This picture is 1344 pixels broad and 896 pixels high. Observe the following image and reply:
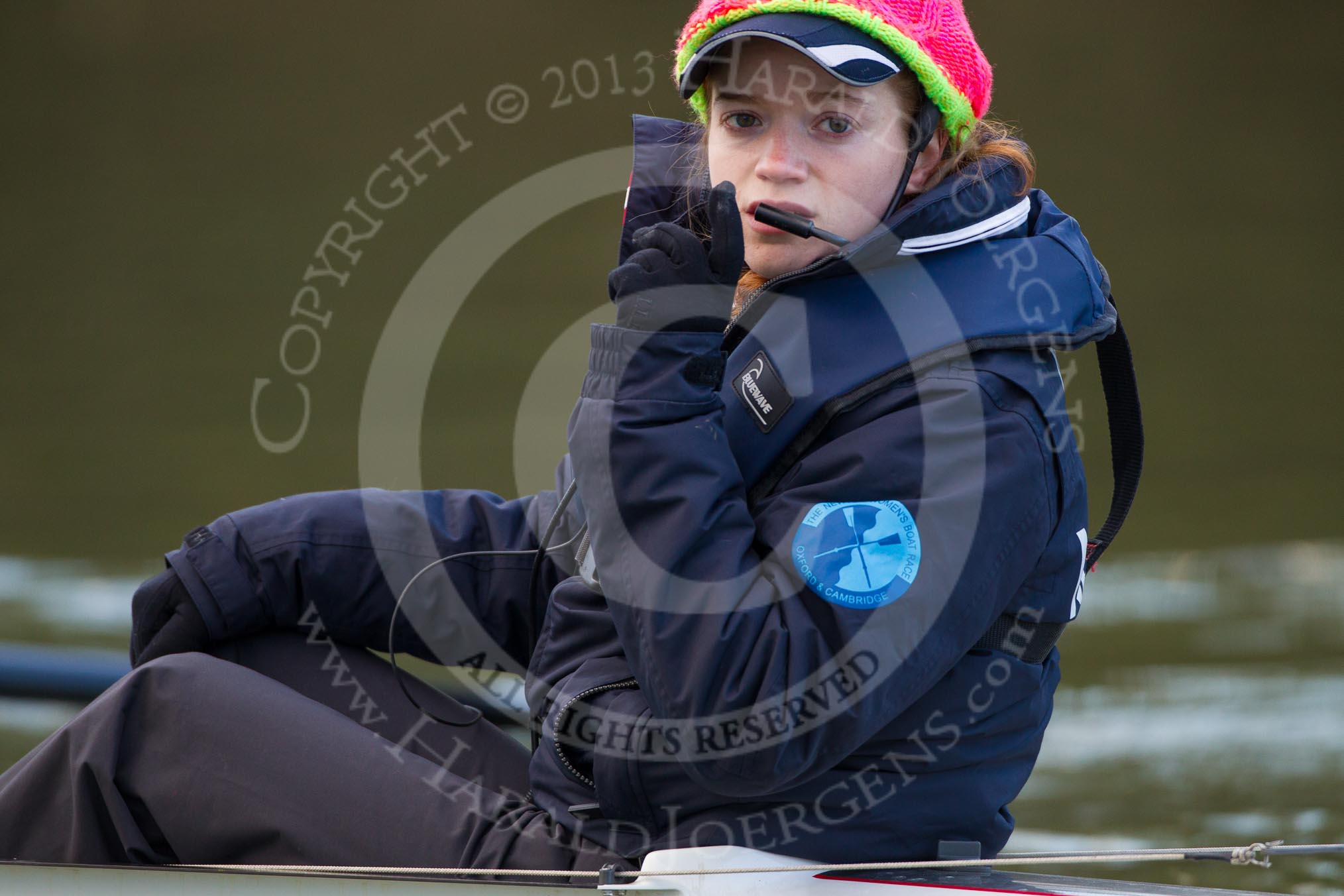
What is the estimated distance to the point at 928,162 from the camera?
1072 millimetres

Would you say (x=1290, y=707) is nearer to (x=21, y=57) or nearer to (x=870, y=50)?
(x=870, y=50)

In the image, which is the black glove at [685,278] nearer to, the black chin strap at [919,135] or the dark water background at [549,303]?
the black chin strap at [919,135]

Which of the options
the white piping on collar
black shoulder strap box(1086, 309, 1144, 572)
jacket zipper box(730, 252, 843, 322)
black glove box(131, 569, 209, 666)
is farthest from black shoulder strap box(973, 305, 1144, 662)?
black glove box(131, 569, 209, 666)

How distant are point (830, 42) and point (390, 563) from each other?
621 millimetres

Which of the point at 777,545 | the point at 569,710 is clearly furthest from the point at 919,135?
the point at 569,710

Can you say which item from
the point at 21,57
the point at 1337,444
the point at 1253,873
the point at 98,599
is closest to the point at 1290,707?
the point at 1253,873

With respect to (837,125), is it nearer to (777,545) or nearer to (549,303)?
(777,545)

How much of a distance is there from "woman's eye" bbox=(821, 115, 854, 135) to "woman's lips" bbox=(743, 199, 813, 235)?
0.06 m

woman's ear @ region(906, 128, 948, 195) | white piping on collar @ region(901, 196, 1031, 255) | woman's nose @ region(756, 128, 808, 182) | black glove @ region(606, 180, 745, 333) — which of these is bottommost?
black glove @ region(606, 180, 745, 333)

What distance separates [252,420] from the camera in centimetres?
362

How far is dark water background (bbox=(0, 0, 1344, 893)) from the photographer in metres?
2.50

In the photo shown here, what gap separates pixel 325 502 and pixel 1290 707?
1870mm

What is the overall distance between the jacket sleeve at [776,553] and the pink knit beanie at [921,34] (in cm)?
22

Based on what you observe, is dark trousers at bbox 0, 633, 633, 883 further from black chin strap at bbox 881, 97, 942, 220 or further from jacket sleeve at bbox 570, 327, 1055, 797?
black chin strap at bbox 881, 97, 942, 220
